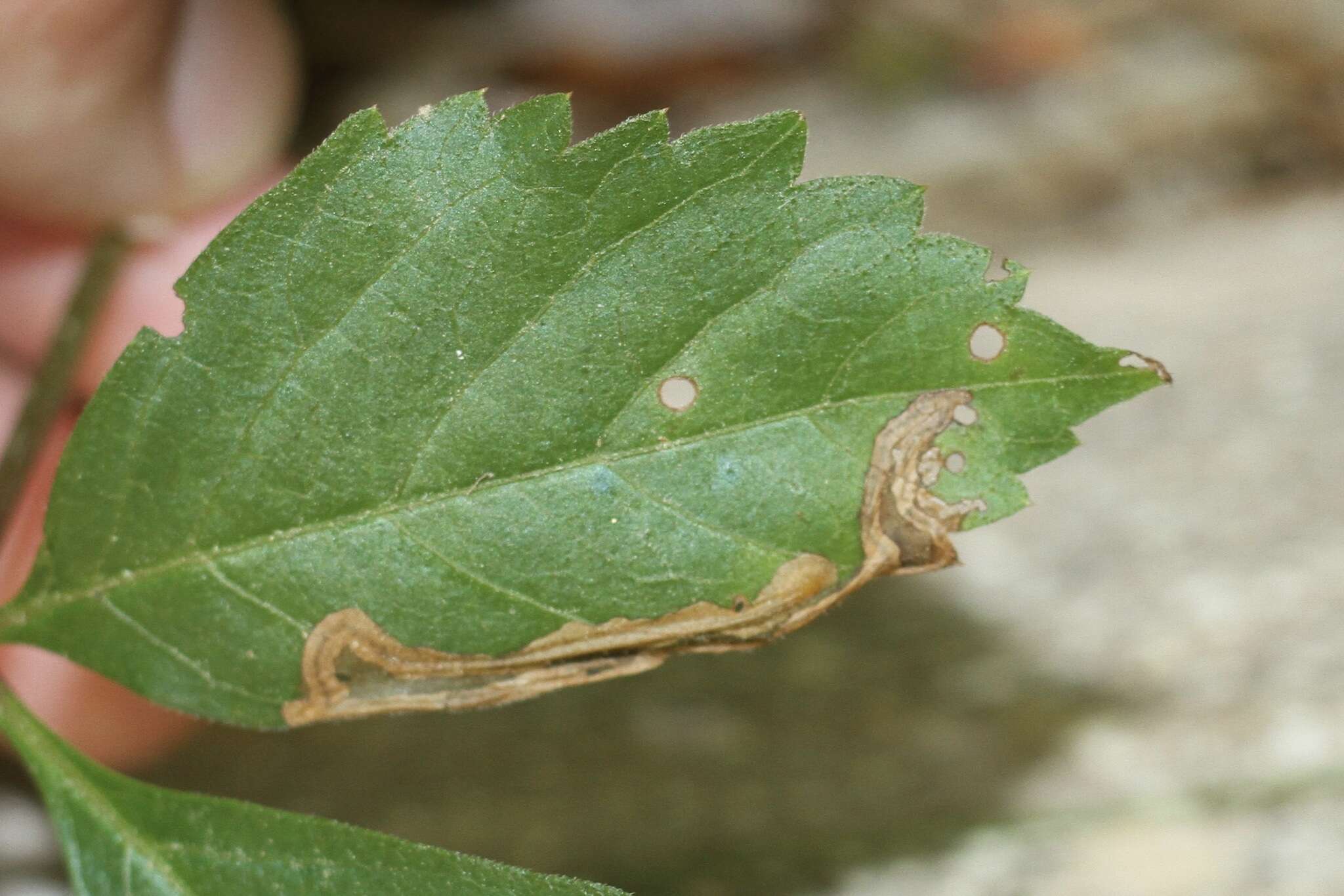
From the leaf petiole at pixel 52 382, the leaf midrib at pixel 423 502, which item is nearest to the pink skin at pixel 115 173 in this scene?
the leaf petiole at pixel 52 382

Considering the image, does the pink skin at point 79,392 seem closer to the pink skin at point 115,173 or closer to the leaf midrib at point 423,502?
the pink skin at point 115,173

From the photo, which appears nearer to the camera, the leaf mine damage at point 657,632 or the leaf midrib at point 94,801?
the leaf mine damage at point 657,632

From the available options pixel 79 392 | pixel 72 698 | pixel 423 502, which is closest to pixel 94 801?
pixel 423 502

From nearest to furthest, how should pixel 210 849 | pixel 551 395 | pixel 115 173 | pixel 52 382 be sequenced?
pixel 551 395 < pixel 210 849 < pixel 52 382 < pixel 115 173

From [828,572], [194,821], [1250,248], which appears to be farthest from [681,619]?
[1250,248]

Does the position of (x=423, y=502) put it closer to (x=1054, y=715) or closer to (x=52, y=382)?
(x=52, y=382)

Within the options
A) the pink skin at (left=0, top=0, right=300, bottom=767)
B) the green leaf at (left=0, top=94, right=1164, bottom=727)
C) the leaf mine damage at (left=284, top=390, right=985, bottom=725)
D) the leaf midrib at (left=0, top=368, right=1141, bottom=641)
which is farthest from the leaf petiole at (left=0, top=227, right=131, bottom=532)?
the leaf mine damage at (left=284, top=390, right=985, bottom=725)

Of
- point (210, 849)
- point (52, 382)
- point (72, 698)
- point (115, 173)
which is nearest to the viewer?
point (210, 849)

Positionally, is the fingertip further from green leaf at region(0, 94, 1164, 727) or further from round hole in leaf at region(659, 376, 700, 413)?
round hole in leaf at region(659, 376, 700, 413)
